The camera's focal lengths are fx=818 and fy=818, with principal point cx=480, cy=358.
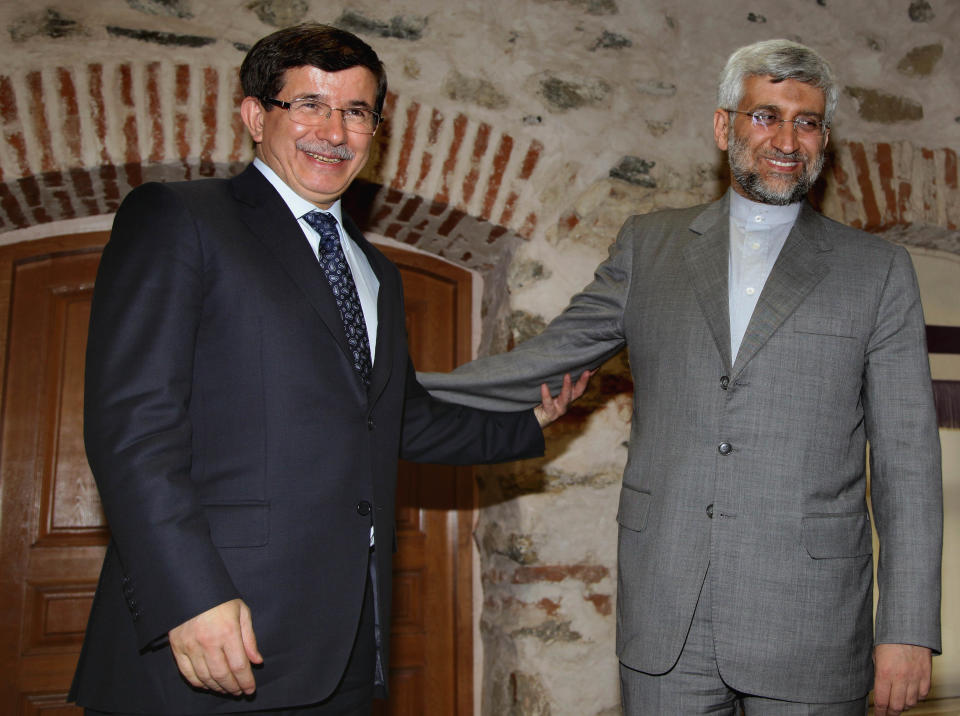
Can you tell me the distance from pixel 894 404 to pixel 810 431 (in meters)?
0.20

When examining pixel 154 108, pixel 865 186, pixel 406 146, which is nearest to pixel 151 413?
pixel 154 108

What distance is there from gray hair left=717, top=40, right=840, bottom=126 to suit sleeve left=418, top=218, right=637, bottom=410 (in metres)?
0.42

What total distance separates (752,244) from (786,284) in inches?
6.5

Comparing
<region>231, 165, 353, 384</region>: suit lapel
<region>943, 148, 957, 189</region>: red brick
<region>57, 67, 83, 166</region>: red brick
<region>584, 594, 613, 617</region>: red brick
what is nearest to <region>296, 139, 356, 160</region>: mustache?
<region>231, 165, 353, 384</region>: suit lapel

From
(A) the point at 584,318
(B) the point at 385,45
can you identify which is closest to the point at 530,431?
(A) the point at 584,318

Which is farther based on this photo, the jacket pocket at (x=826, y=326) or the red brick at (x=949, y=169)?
the red brick at (x=949, y=169)

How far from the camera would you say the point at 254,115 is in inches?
68.8

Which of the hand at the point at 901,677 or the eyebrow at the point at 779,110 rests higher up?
the eyebrow at the point at 779,110

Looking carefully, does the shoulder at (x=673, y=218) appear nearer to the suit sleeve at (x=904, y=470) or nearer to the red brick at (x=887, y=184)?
the suit sleeve at (x=904, y=470)

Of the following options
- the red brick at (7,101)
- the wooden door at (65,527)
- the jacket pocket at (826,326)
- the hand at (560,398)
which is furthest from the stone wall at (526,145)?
the jacket pocket at (826,326)

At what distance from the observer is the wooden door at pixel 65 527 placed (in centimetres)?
272

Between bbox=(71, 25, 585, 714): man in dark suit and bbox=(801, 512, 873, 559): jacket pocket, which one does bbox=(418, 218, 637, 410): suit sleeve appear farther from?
bbox=(801, 512, 873, 559): jacket pocket

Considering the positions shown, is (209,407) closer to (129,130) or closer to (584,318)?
(584,318)

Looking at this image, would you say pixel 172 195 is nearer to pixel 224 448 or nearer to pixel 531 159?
pixel 224 448
